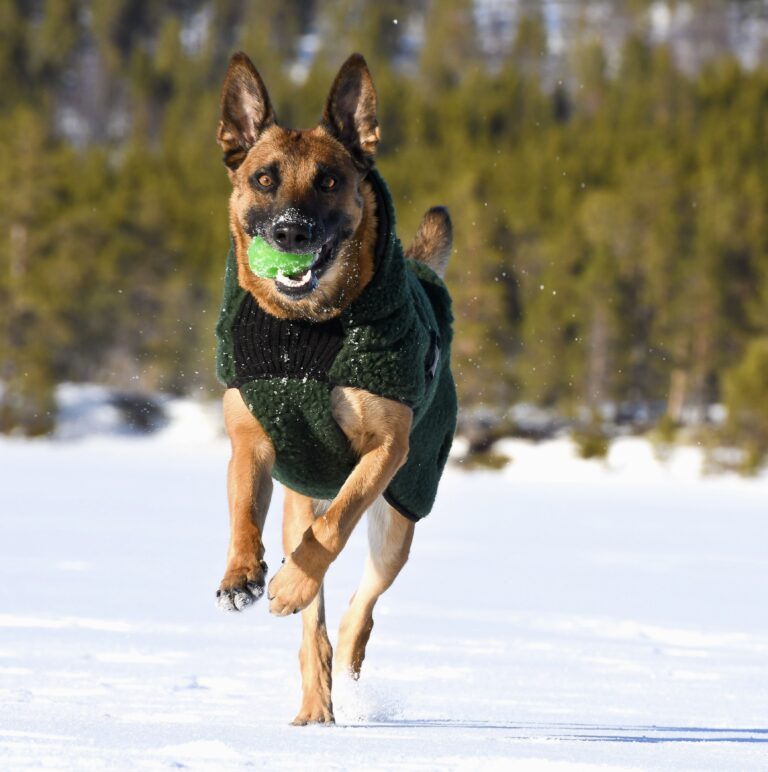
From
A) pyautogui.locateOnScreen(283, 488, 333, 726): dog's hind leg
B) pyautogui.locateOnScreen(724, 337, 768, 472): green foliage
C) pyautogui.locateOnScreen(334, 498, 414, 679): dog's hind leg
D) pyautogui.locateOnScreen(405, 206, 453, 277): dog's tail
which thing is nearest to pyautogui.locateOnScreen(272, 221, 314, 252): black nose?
pyautogui.locateOnScreen(283, 488, 333, 726): dog's hind leg

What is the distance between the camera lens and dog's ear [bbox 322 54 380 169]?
16.4 ft

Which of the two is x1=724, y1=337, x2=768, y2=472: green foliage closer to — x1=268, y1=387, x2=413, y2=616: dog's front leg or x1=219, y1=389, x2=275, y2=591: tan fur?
x1=268, y1=387, x2=413, y2=616: dog's front leg

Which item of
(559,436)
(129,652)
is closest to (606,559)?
(129,652)

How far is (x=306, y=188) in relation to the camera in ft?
15.6

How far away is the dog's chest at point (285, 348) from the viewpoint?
4809mm

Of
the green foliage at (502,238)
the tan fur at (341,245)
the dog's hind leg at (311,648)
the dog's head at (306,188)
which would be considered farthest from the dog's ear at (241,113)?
the green foliage at (502,238)

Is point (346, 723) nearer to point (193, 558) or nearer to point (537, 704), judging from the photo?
point (537, 704)

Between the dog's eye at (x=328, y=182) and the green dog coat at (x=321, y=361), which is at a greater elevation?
the dog's eye at (x=328, y=182)

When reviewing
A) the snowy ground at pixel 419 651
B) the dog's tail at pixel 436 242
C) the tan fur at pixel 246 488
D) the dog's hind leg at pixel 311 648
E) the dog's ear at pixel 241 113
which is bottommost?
the snowy ground at pixel 419 651

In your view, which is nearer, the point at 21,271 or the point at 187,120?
the point at 21,271

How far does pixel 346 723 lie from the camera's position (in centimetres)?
502

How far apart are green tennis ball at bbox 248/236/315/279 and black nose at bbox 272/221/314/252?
36 mm

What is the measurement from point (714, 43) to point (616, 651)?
11672 cm

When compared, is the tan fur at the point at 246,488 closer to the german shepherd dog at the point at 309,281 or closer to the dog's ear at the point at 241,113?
the german shepherd dog at the point at 309,281
